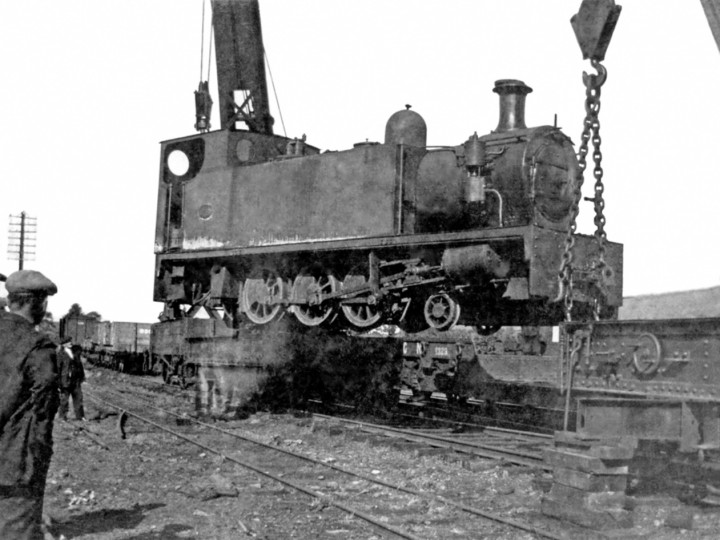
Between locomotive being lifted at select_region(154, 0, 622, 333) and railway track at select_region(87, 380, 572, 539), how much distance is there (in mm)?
1647

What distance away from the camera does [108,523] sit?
5.64 m

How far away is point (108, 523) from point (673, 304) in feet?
106

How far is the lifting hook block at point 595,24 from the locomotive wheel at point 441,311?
16.9 feet

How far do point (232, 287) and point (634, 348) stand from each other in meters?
7.85

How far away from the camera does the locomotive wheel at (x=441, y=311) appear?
977 centimetres

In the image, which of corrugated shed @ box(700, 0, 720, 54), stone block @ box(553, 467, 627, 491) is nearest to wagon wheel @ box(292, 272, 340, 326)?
stone block @ box(553, 467, 627, 491)

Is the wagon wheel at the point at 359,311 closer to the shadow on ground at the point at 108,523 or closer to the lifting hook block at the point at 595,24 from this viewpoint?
the shadow on ground at the point at 108,523

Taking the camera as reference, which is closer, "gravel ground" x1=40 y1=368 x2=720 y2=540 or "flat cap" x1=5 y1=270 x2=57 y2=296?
"flat cap" x1=5 y1=270 x2=57 y2=296

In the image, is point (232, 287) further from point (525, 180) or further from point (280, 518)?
point (280, 518)

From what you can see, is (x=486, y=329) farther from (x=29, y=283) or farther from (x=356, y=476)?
(x=29, y=283)

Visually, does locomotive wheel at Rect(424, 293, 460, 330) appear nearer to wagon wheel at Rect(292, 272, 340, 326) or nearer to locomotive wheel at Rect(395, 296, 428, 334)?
locomotive wheel at Rect(395, 296, 428, 334)

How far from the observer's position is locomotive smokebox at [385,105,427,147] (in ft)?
33.6

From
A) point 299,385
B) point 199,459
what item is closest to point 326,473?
point 199,459

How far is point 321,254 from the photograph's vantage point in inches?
429
